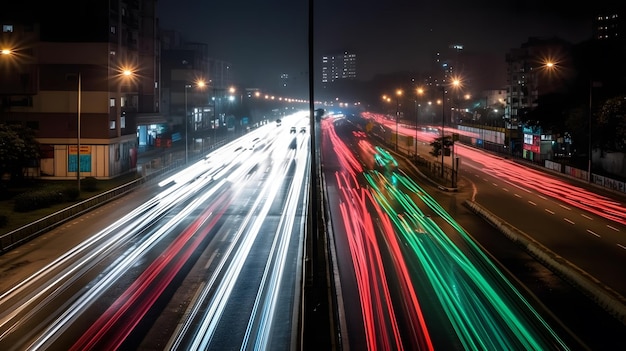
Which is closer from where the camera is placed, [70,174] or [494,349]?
[494,349]

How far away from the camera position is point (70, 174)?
43969 millimetres

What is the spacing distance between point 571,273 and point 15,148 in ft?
103

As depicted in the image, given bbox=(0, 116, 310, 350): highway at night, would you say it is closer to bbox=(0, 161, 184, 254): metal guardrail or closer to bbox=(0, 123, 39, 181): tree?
bbox=(0, 161, 184, 254): metal guardrail

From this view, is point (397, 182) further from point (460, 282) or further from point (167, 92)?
point (167, 92)

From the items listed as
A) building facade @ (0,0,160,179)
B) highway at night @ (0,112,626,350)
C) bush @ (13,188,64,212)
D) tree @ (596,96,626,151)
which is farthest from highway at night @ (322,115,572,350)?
building facade @ (0,0,160,179)

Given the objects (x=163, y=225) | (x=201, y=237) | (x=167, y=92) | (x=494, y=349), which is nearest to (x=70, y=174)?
(x=163, y=225)

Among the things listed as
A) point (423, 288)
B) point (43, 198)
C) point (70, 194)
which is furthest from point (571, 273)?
point (70, 194)

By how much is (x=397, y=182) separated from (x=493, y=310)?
2807cm

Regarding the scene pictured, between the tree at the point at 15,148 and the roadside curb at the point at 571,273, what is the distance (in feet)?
90.9

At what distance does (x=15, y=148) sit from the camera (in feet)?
116

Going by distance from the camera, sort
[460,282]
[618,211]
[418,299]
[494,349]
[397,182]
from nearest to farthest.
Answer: [494,349] < [418,299] < [460,282] < [618,211] < [397,182]

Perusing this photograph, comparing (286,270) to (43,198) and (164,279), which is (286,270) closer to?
(164,279)

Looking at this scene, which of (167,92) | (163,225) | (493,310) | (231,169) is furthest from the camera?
(167,92)

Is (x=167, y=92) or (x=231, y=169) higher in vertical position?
(x=167, y=92)
